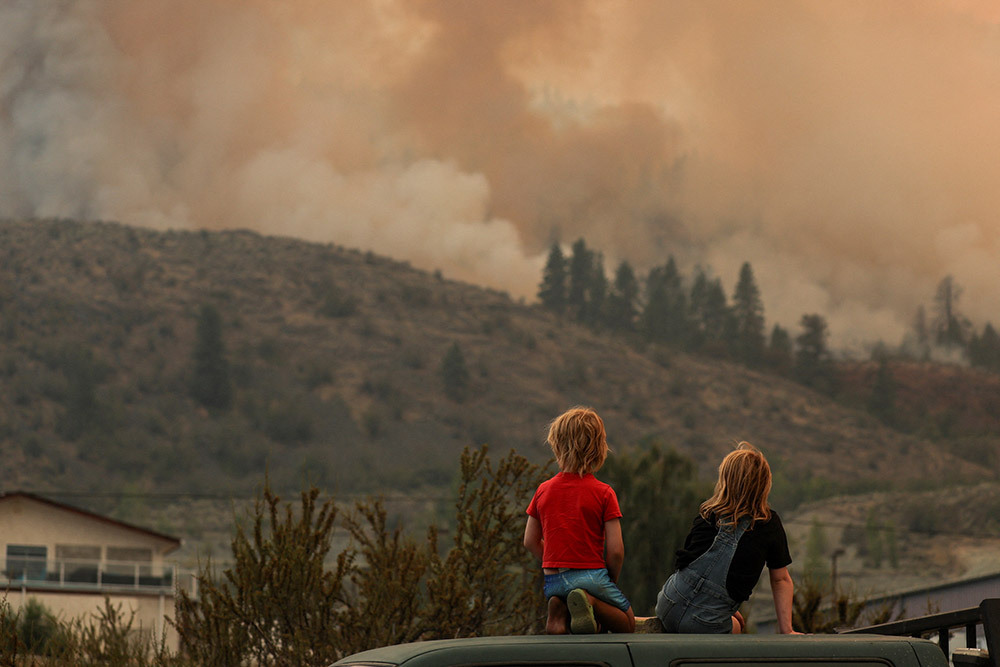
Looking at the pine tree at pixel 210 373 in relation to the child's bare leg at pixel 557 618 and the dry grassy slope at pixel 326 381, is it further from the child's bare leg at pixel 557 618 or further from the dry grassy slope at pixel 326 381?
the child's bare leg at pixel 557 618

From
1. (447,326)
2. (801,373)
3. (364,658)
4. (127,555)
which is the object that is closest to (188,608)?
(364,658)

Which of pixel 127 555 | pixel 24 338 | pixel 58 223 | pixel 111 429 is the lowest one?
pixel 127 555

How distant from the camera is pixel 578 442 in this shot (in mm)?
5570

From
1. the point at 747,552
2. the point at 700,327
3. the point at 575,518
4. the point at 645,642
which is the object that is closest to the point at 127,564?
the point at 575,518

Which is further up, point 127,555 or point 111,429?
point 111,429

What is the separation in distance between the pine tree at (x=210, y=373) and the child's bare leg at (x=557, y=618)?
14520cm

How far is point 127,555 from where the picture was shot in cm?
4778

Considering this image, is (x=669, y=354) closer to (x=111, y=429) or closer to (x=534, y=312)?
(x=534, y=312)

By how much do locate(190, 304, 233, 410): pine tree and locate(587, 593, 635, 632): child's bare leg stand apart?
5719 inches

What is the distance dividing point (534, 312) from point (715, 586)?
17402cm

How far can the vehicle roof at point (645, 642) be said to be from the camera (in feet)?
12.8

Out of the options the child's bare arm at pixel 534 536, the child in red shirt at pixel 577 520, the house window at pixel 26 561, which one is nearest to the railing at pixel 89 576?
the house window at pixel 26 561

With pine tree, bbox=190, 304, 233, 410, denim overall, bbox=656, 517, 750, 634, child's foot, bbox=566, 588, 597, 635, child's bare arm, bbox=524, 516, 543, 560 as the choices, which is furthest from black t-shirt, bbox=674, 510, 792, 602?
pine tree, bbox=190, 304, 233, 410

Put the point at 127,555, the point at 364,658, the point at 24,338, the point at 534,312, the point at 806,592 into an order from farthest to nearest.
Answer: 1. the point at 534,312
2. the point at 24,338
3. the point at 127,555
4. the point at 806,592
5. the point at 364,658
